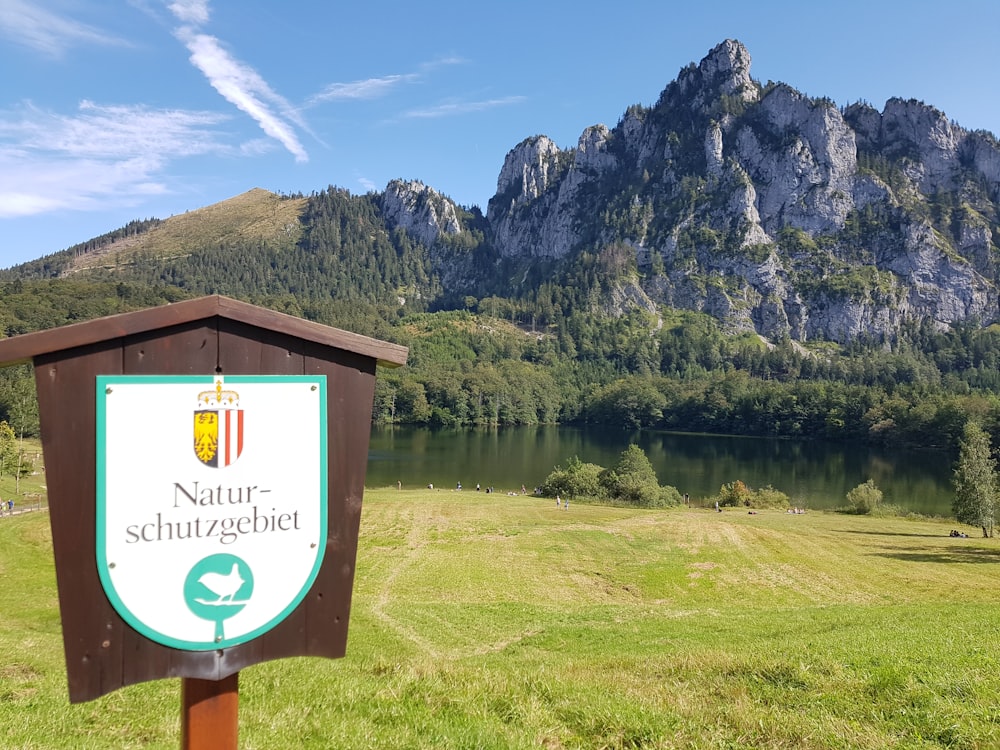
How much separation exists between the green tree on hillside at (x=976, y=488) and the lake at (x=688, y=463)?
59.0 feet

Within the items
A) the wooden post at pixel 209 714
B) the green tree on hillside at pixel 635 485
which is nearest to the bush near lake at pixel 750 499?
the green tree on hillside at pixel 635 485

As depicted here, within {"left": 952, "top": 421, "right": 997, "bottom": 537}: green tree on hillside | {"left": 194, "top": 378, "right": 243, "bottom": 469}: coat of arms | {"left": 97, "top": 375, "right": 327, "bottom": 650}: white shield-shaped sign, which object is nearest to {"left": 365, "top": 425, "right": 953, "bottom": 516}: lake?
{"left": 952, "top": 421, "right": 997, "bottom": 537}: green tree on hillside

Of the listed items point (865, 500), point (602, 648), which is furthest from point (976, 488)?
point (602, 648)

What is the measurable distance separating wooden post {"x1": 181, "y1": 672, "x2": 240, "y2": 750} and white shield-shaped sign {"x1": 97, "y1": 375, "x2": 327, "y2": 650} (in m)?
0.24

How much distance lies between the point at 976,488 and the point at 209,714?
156 feet

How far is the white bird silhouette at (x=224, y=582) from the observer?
358cm

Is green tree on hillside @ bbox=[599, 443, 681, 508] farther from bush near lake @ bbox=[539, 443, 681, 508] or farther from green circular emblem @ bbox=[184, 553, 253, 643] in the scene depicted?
green circular emblem @ bbox=[184, 553, 253, 643]

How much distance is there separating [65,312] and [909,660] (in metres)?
181

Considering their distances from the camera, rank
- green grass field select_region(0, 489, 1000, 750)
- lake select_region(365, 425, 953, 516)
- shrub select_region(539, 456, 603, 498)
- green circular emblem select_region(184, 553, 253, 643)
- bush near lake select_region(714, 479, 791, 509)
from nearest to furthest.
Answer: green circular emblem select_region(184, 553, 253, 643) < green grass field select_region(0, 489, 1000, 750) < shrub select_region(539, 456, 603, 498) < bush near lake select_region(714, 479, 791, 509) < lake select_region(365, 425, 953, 516)

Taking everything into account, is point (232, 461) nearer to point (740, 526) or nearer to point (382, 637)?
point (382, 637)

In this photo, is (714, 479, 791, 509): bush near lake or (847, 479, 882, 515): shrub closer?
(847, 479, 882, 515): shrub

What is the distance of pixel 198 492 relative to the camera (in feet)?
11.8

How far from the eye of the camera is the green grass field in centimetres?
627

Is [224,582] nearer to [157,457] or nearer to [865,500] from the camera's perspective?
[157,457]
